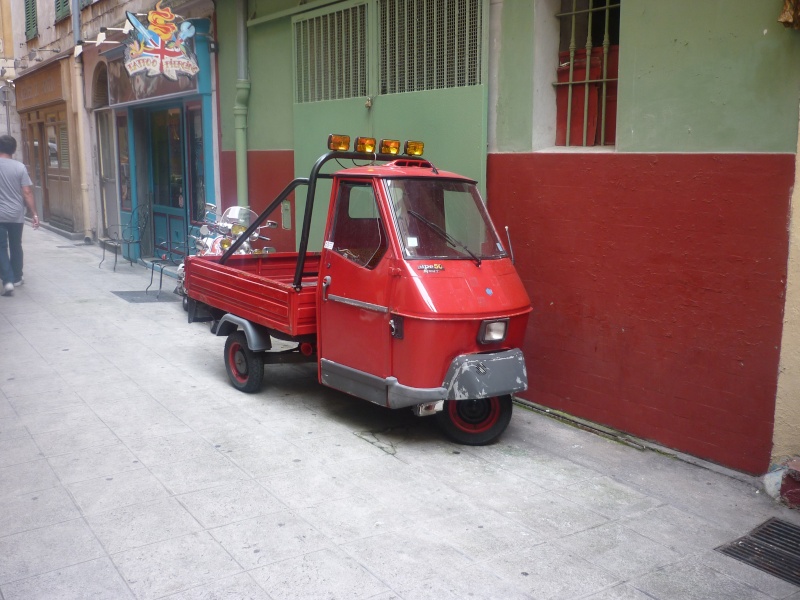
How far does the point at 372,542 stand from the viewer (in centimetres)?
435

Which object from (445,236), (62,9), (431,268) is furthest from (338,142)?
(62,9)

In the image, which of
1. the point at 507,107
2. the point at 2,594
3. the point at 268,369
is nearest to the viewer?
the point at 2,594

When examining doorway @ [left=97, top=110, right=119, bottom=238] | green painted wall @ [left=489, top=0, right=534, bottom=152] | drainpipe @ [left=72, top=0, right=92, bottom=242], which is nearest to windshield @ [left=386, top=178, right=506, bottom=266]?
green painted wall @ [left=489, top=0, right=534, bottom=152]

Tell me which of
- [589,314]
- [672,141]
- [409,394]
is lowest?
[409,394]

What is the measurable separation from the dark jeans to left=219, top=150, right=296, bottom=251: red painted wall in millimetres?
3092

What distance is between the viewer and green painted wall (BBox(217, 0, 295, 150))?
10211 mm

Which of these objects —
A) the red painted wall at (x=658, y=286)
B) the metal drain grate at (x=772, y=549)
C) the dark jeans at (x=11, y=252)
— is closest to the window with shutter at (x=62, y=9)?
the dark jeans at (x=11, y=252)

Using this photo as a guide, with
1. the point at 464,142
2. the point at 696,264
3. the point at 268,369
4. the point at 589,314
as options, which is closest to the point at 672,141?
the point at 696,264

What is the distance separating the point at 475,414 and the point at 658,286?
5.29 ft

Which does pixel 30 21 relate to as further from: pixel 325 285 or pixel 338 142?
pixel 325 285

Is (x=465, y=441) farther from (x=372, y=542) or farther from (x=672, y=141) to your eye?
(x=672, y=141)

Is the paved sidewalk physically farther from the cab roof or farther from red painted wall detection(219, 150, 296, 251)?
red painted wall detection(219, 150, 296, 251)

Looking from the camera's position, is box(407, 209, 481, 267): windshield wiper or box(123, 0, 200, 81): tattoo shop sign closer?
box(407, 209, 481, 267): windshield wiper

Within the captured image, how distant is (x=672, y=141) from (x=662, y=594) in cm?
307
